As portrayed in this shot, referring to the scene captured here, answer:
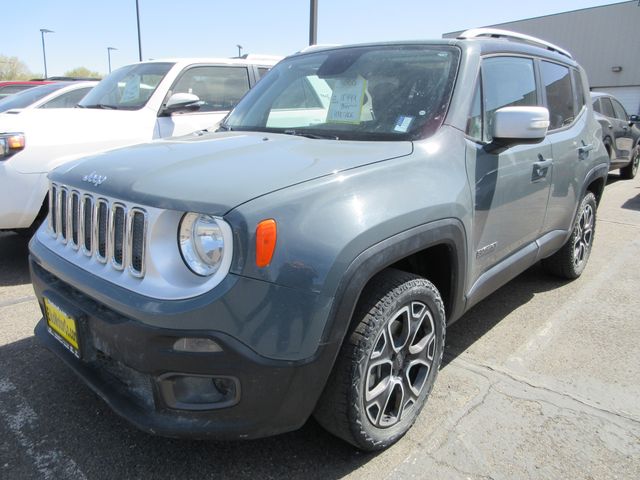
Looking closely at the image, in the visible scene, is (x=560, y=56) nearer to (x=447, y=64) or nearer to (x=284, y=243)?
(x=447, y=64)

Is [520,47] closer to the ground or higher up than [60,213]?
higher up

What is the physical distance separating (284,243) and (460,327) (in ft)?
7.41

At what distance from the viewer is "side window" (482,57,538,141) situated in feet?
9.79

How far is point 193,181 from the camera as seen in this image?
80.0 inches

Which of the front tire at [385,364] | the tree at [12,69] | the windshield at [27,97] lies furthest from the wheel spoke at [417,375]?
the tree at [12,69]

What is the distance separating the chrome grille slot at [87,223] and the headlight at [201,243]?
0.62m

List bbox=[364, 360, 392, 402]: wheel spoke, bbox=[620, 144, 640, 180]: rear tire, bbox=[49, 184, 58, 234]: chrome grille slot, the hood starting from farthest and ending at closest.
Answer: bbox=[620, 144, 640, 180]: rear tire, bbox=[49, 184, 58, 234]: chrome grille slot, bbox=[364, 360, 392, 402]: wheel spoke, the hood

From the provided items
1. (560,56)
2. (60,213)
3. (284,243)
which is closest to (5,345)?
(60,213)

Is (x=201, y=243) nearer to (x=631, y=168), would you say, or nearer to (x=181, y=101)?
(x=181, y=101)

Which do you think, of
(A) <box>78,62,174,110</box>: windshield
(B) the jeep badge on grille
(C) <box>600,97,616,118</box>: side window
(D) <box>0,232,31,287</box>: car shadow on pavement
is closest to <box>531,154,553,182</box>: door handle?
(B) the jeep badge on grille

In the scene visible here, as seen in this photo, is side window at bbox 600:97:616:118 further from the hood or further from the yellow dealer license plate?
the yellow dealer license plate

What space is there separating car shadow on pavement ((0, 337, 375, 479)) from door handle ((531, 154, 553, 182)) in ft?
6.51

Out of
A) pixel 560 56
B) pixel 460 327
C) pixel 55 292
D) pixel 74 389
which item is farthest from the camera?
pixel 560 56

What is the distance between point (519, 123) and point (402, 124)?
0.58 meters
